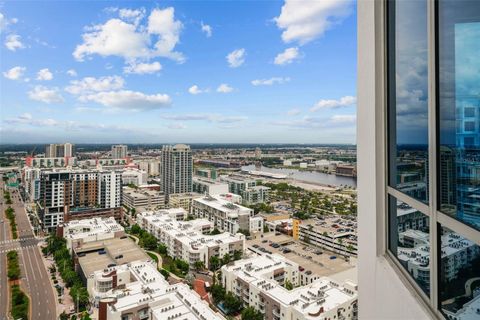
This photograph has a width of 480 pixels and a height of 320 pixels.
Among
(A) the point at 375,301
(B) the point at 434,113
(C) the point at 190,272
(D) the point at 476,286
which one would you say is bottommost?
(C) the point at 190,272

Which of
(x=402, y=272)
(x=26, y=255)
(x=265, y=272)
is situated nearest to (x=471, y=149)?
(x=402, y=272)

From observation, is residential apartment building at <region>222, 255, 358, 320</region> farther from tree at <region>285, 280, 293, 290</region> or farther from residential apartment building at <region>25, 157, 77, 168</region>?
residential apartment building at <region>25, 157, 77, 168</region>

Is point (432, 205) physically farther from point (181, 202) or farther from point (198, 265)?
point (181, 202)

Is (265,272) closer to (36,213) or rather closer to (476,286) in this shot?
(476,286)

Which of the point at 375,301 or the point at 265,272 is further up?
the point at 375,301

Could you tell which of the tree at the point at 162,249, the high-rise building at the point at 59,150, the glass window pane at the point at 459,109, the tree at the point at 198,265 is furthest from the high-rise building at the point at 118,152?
the glass window pane at the point at 459,109

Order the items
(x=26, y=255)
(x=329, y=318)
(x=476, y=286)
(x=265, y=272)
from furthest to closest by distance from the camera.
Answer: (x=26, y=255) < (x=265, y=272) < (x=329, y=318) < (x=476, y=286)

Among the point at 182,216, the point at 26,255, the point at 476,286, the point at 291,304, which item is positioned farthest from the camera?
the point at 182,216
